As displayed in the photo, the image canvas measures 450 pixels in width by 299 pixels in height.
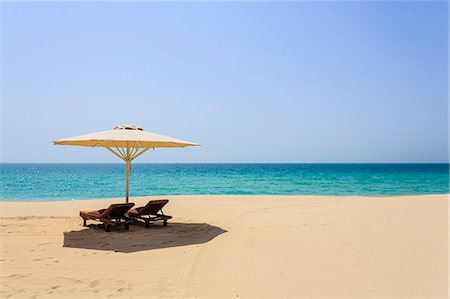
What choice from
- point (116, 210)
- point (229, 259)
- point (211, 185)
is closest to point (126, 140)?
point (116, 210)

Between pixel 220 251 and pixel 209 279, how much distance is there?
1355 mm

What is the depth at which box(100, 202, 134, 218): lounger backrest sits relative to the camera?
24.0 feet

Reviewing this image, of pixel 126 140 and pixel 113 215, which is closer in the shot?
pixel 126 140

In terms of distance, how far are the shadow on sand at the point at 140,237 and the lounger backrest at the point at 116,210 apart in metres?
0.37

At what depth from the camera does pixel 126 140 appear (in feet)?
21.8

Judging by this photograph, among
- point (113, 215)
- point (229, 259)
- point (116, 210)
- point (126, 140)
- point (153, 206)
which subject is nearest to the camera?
point (229, 259)

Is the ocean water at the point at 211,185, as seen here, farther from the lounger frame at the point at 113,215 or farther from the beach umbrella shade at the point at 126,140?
the lounger frame at the point at 113,215

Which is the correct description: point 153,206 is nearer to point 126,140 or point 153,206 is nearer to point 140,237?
point 140,237

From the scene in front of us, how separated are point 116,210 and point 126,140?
1.84m

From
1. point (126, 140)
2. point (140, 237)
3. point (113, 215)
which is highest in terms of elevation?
point (126, 140)

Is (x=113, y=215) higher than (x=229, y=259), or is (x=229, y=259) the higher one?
(x=113, y=215)

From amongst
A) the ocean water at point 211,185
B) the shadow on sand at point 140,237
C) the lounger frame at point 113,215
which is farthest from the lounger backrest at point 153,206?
the ocean water at point 211,185

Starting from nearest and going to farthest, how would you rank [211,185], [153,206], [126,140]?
[126,140] < [153,206] < [211,185]

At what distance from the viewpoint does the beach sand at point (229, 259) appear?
4.17 meters
